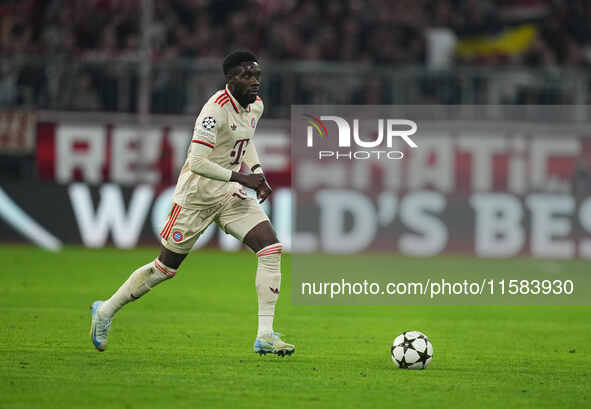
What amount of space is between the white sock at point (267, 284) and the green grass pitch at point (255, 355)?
0.32m

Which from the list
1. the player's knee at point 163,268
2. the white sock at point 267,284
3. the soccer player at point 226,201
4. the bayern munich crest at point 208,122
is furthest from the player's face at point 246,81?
the player's knee at point 163,268

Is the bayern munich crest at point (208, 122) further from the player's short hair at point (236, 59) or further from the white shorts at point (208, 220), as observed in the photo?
the white shorts at point (208, 220)

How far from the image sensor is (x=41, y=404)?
21.2ft

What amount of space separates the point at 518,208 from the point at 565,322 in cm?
649

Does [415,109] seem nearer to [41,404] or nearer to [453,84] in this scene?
[453,84]

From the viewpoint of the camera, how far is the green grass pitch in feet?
22.5

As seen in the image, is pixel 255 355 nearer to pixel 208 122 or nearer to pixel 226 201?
pixel 226 201

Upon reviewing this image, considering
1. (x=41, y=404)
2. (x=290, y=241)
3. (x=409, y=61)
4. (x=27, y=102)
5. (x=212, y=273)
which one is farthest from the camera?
(x=409, y=61)

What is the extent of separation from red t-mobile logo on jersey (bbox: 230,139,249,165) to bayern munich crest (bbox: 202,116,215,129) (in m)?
0.39

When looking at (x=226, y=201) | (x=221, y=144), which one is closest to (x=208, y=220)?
(x=226, y=201)

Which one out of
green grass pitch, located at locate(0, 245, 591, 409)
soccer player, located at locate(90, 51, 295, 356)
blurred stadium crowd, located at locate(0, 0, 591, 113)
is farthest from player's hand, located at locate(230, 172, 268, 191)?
blurred stadium crowd, located at locate(0, 0, 591, 113)

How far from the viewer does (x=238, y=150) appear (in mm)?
8609

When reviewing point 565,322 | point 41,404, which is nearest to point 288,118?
point 565,322

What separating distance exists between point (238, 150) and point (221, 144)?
7.1 inches
